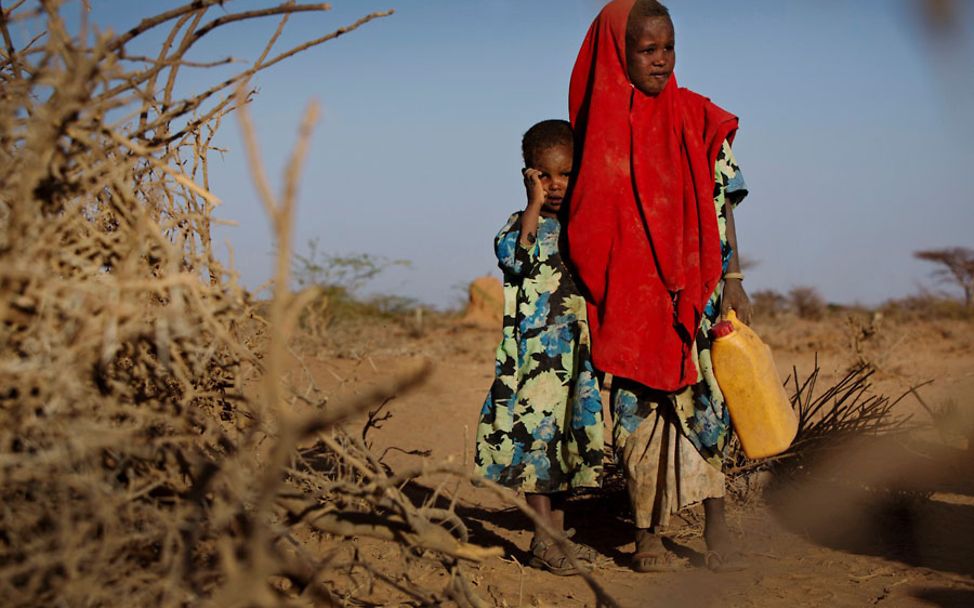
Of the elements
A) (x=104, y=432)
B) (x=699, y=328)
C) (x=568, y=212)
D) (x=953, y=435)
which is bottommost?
(x=953, y=435)

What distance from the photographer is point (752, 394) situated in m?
3.20

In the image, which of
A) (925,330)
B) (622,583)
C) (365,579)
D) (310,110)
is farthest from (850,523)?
(925,330)

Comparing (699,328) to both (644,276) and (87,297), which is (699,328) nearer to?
(644,276)

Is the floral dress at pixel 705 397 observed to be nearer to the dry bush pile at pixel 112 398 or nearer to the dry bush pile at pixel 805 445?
the dry bush pile at pixel 805 445

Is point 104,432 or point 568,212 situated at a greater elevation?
point 568,212

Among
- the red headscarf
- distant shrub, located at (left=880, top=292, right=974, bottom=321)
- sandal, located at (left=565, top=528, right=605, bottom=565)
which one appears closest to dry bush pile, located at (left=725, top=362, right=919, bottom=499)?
sandal, located at (left=565, top=528, right=605, bottom=565)

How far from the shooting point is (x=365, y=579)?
2854 mm

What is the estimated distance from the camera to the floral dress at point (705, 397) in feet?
10.8

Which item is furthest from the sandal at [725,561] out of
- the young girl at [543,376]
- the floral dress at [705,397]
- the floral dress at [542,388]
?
the floral dress at [542,388]

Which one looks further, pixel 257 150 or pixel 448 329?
pixel 448 329

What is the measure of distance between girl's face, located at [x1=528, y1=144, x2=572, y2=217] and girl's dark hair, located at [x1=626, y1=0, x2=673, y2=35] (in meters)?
0.48

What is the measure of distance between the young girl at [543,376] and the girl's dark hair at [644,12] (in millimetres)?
458

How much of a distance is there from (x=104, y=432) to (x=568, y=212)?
2.09 meters

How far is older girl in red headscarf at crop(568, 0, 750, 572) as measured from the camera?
129 inches
